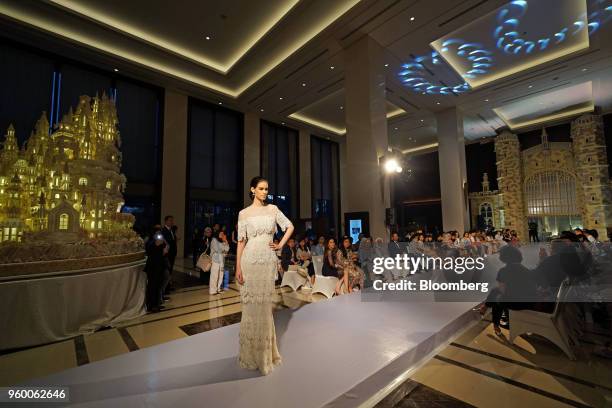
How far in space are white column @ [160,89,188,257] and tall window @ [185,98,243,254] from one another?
30cm

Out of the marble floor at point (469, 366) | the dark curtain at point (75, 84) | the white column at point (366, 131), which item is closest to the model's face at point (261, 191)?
the marble floor at point (469, 366)

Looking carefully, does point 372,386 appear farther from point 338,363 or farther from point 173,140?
point 173,140

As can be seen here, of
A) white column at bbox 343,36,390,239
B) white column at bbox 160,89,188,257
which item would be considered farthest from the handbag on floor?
white column at bbox 160,89,188,257

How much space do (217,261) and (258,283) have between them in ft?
12.2

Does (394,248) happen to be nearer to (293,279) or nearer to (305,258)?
(305,258)

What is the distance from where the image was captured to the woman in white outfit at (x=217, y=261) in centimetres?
541

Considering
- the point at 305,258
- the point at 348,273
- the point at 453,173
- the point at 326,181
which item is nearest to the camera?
the point at 348,273

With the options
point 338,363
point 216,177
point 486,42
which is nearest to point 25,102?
point 216,177

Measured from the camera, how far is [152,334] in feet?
11.0

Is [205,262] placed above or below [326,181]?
below

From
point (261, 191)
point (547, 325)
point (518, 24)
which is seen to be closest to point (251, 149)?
point (518, 24)

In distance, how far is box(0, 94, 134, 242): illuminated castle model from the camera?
11.6ft

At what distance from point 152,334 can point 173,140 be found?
9.10 meters

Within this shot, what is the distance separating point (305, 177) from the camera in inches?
600
